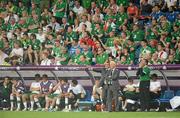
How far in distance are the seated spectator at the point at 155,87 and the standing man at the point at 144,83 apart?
0.33 ft

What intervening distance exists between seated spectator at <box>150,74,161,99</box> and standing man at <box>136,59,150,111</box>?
10 cm

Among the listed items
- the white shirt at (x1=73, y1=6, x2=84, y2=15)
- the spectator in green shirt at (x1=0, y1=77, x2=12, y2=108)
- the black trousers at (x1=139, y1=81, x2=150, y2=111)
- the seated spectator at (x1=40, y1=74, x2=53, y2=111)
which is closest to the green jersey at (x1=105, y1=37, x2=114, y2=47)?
the white shirt at (x1=73, y1=6, x2=84, y2=15)

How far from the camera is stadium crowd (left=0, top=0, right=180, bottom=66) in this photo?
10.8m

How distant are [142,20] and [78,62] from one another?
2121 millimetres

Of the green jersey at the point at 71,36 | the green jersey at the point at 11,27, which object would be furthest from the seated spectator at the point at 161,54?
the green jersey at the point at 11,27

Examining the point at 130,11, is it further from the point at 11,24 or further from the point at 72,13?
the point at 11,24

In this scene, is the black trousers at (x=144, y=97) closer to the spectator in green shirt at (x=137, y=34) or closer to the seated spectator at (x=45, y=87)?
the spectator in green shirt at (x=137, y=34)

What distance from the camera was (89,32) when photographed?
38.2 ft

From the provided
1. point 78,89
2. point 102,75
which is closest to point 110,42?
point 102,75

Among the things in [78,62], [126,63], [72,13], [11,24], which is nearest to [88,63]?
[78,62]

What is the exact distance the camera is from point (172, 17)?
11.1 metres

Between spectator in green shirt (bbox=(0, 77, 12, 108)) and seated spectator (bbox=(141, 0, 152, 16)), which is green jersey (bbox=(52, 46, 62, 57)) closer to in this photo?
spectator in green shirt (bbox=(0, 77, 12, 108))

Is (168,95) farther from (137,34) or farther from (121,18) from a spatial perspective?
(121,18)

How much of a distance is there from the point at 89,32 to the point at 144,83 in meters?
2.36
